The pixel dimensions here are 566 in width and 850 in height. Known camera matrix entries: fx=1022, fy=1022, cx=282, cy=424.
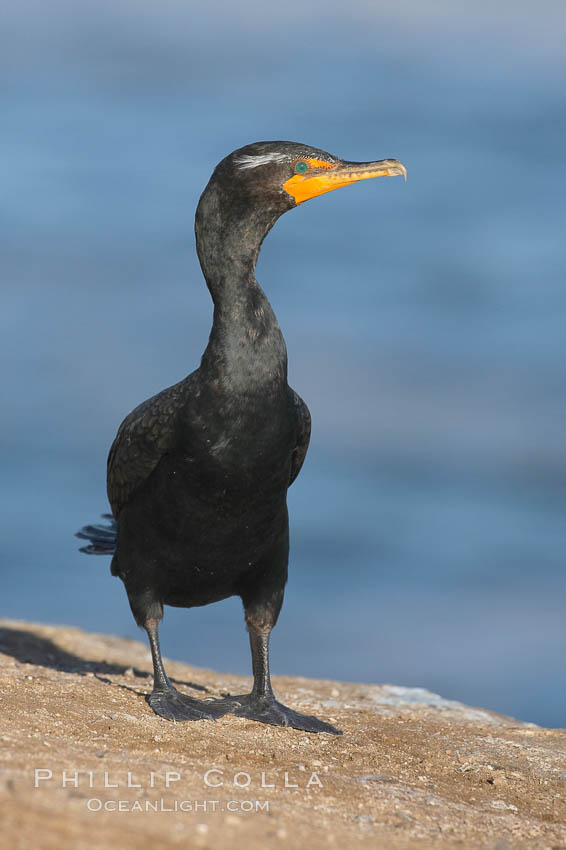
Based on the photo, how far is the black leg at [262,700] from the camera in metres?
6.70

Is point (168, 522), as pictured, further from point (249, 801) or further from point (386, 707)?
point (386, 707)

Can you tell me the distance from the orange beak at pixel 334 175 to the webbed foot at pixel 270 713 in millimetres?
3322

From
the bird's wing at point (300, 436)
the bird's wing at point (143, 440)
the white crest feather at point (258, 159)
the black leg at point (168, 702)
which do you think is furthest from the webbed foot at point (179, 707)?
the white crest feather at point (258, 159)

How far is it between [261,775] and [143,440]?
2.39 meters

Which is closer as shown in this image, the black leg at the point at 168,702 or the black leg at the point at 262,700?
the black leg at the point at 168,702

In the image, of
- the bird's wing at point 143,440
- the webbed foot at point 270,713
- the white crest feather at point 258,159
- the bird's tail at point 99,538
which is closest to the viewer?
the white crest feather at point 258,159

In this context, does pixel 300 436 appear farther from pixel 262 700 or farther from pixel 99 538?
pixel 99 538

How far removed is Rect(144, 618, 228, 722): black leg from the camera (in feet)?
21.3

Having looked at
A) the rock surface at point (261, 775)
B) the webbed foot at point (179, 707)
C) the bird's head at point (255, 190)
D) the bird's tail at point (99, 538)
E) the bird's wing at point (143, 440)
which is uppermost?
the bird's head at point (255, 190)

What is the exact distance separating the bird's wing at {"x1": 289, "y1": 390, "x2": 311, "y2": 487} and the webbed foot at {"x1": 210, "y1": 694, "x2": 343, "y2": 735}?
150cm

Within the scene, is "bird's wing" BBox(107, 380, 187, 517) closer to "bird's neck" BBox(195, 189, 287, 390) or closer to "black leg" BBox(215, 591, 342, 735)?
"bird's neck" BBox(195, 189, 287, 390)

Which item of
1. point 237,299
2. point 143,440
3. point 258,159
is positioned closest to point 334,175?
point 258,159

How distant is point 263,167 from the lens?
6.20 metres

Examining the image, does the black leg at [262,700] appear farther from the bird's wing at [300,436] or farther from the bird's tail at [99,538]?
the bird's tail at [99,538]
